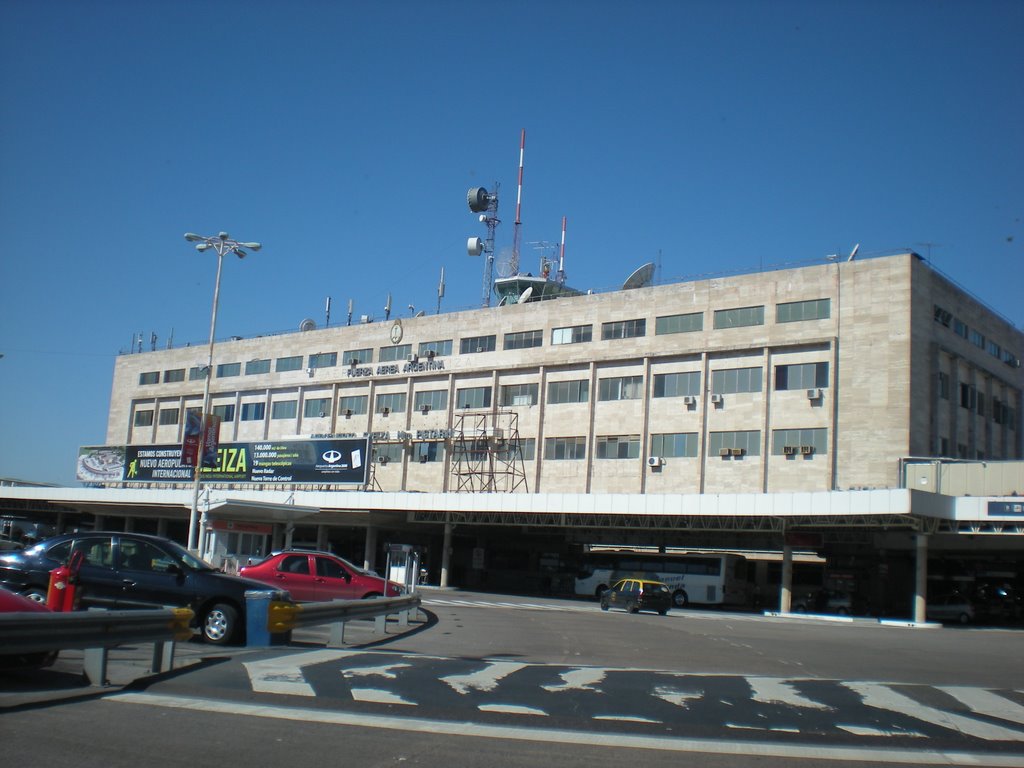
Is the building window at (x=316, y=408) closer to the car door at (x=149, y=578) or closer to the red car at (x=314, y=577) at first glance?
the red car at (x=314, y=577)

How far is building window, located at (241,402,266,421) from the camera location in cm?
6931

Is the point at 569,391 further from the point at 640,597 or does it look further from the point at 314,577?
the point at 314,577

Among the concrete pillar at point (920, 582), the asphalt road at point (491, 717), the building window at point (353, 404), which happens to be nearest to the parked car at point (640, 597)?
the concrete pillar at point (920, 582)

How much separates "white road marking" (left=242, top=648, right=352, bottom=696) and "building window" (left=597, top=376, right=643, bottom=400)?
136ft

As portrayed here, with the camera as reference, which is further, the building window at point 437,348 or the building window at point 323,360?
the building window at point 323,360

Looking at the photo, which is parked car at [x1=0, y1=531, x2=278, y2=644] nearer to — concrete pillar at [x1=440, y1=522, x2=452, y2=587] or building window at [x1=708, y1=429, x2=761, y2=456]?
building window at [x1=708, y1=429, x2=761, y2=456]

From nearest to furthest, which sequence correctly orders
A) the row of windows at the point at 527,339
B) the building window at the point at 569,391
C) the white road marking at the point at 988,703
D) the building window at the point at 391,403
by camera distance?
the white road marking at the point at 988,703 → the row of windows at the point at 527,339 → the building window at the point at 569,391 → the building window at the point at 391,403

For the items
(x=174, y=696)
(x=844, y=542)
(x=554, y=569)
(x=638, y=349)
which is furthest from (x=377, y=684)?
(x=554, y=569)

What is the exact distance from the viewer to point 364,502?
180ft

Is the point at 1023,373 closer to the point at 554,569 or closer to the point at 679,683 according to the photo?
the point at 554,569

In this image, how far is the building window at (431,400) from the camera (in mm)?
61031

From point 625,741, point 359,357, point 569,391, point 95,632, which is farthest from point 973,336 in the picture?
point 95,632

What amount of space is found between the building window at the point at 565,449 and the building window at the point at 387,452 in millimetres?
11223

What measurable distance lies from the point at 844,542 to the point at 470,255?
33254 mm
